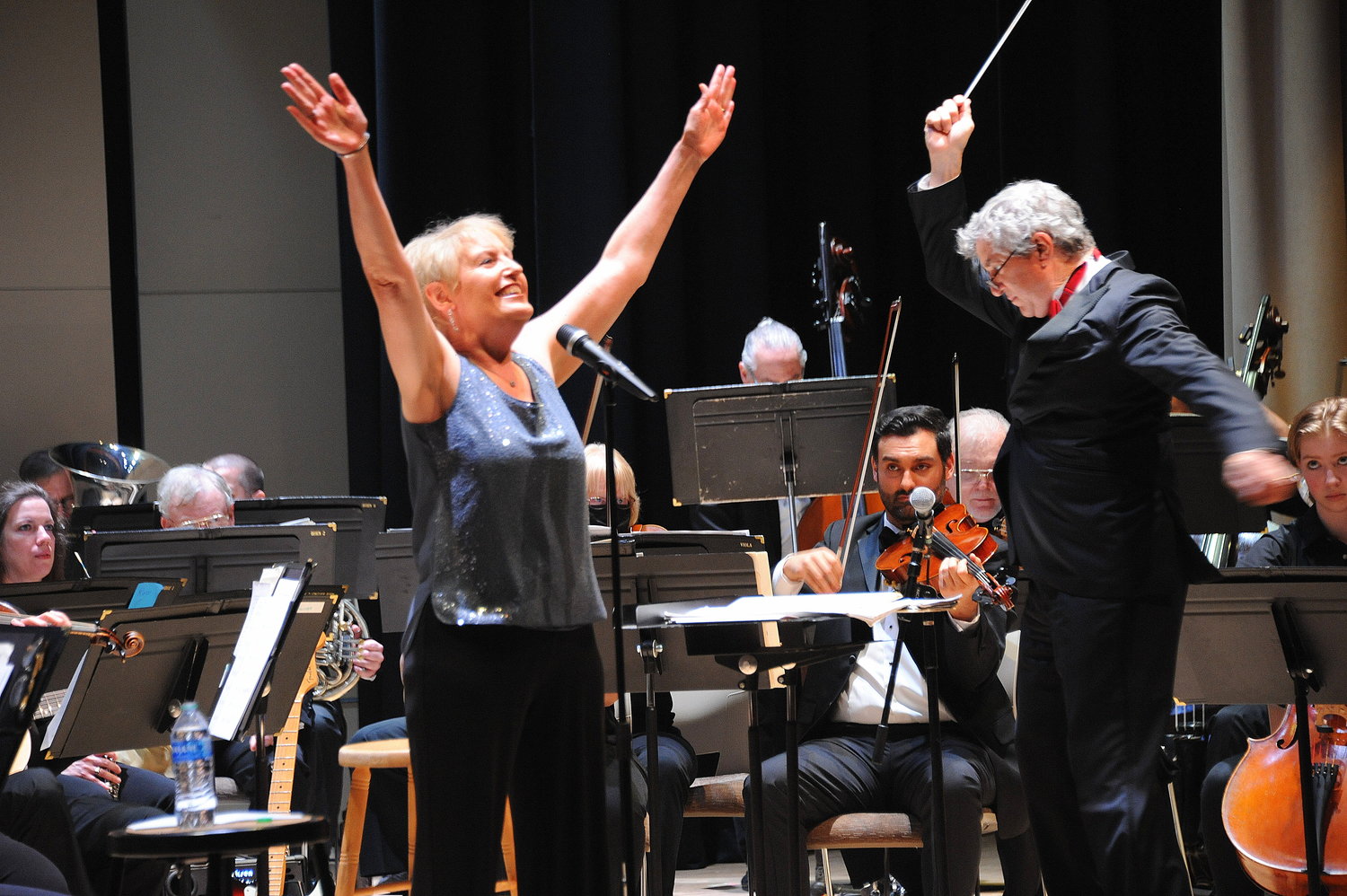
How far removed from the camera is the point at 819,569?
117 inches

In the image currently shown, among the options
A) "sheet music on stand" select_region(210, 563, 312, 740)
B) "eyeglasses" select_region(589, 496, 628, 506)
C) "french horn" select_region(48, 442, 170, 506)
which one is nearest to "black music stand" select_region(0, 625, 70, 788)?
"sheet music on stand" select_region(210, 563, 312, 740)

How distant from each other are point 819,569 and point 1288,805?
1.08m

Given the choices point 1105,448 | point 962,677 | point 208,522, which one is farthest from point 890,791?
point 208,522

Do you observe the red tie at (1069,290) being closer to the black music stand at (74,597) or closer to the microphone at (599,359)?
the microphone at (599,359)

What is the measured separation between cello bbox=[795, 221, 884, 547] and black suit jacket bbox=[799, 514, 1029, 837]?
83cm

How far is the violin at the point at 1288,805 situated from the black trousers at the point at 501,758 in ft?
5.42

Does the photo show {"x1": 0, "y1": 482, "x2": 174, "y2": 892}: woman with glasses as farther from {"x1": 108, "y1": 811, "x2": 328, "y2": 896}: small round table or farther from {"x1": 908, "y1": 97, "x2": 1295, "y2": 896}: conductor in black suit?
{"x1": 908, "y1": 97, "x2": 1295, "y2": 896}: conductor in black suit

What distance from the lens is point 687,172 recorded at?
2.46 m

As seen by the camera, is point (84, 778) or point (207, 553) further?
point (207, 553)

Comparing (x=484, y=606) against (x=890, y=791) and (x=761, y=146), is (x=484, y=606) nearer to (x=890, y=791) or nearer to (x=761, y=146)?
(x=890, y=791)

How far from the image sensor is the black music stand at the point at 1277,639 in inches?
110

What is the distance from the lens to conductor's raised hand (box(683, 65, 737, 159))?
2.46 m

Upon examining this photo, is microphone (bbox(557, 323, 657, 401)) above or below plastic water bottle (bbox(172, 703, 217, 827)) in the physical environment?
above

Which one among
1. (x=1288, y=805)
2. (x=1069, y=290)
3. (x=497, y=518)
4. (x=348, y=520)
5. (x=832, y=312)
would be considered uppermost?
(x=832, y=312)
